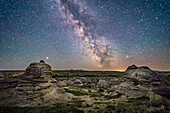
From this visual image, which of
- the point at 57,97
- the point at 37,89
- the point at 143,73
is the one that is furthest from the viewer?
the point at 143,73

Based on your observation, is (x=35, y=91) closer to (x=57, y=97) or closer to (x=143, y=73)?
(x=57, y=97)

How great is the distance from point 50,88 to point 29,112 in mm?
12105

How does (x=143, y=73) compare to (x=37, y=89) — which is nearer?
(x=37, y=89)

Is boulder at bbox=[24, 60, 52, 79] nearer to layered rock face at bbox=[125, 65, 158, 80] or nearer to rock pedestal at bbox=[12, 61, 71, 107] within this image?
rock pedestal at bbox=[12, 61, 71, 107]

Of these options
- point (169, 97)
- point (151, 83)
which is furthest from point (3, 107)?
point (151, 83)

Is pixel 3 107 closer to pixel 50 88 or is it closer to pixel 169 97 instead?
pixel 50 88

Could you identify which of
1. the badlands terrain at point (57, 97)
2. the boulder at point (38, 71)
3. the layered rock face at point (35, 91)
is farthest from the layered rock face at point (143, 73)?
the boulder at point (38, 71)

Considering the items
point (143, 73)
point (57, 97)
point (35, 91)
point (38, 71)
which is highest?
point (143, 73)

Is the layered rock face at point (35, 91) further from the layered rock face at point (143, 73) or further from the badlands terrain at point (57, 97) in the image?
the layered rock face at point (143, 73)

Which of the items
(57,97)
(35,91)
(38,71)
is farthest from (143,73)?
(35,91)

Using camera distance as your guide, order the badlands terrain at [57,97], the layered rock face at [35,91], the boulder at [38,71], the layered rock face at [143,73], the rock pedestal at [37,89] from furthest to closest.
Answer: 1. the layered rock face at [143,73]
2. the boulder at [38,71]
3. the rock pedestal at [37,89]
4. the layered rock face at [35,91]
5. the badlands terrain at [57,97]

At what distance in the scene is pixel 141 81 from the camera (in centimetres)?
4900

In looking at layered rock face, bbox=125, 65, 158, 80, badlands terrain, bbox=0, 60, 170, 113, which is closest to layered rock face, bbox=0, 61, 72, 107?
badlands terrain, bbox=0, 60, 170, 113

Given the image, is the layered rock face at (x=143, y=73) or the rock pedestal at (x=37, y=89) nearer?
the rock pedestal at (x=37, y=89)
